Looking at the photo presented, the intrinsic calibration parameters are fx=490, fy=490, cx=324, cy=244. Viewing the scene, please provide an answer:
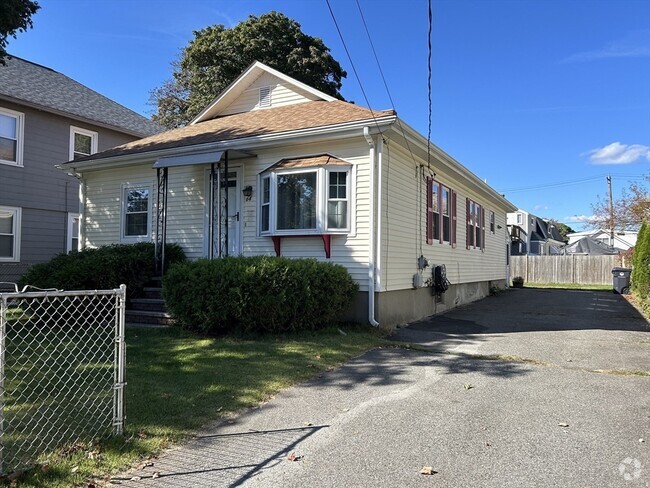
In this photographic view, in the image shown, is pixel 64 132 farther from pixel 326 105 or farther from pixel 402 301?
pixel 402 301

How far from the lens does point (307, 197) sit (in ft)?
30.6

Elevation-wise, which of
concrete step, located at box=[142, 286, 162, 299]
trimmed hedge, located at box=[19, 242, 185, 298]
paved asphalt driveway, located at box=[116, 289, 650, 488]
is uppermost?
trimmed hedge, located at box=[19, 242, 185, 298]

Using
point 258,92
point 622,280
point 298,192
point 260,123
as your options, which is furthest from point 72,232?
point 622,280

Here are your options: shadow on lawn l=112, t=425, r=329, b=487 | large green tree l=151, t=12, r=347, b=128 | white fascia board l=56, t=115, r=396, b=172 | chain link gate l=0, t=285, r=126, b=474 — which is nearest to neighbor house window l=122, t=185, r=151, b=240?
white fascia board l=56, t=115, r=396, b=172

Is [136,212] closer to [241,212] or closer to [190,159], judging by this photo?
[190,159]

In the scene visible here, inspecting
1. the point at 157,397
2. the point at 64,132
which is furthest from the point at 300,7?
the point at 64,132

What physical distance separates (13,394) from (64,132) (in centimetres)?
1323

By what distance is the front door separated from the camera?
34.1 ft

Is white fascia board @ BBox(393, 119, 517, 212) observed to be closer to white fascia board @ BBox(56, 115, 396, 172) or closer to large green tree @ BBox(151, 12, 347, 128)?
white fascia board @ BBox(56, 115, 396, 172)

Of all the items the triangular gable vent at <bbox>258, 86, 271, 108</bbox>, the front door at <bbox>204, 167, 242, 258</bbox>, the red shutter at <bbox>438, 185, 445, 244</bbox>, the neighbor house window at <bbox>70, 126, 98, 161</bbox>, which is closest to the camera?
the front door at <bbox>204, 167, 242, 258</bbox>

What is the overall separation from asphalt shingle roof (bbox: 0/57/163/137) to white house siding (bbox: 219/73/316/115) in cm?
597

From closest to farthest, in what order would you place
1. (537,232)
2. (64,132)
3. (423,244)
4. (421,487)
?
(421,487) < (423,244) < (64,132) < (537,232)

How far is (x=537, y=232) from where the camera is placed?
49531 mm

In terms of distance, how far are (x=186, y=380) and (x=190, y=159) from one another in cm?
580
